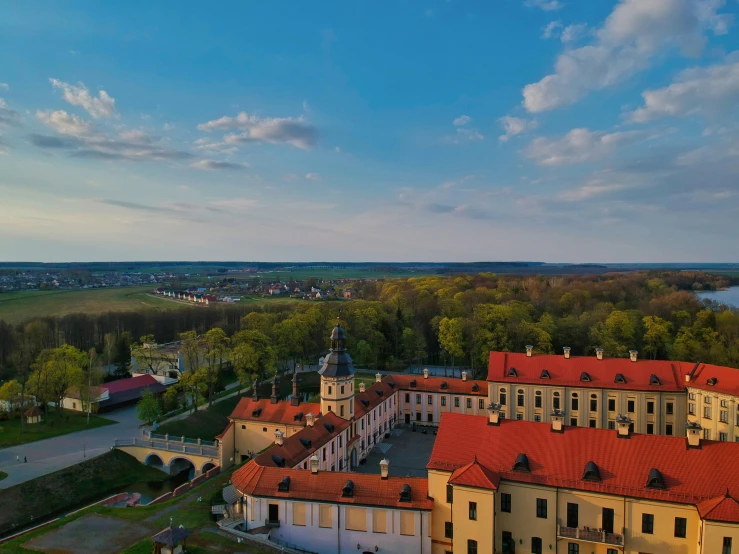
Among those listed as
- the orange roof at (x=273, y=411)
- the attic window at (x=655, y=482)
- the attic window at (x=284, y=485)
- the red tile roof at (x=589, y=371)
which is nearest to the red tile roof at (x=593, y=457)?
the attic window at (x=655, y=482)

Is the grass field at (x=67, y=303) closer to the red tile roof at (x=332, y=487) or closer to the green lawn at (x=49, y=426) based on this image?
the green lawn at (x=49, y=426)

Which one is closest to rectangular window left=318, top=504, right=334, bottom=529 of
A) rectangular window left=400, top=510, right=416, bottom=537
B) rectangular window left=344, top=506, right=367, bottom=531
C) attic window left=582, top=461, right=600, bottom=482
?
rectangular window left=344, top=506, right=367, bottom=531

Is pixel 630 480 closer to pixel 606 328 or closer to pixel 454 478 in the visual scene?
pixel 454 478

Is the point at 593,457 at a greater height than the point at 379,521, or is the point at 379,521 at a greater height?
the point at 593,457

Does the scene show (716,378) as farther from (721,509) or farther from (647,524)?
(647,524)

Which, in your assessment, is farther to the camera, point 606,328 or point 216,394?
point 606,328

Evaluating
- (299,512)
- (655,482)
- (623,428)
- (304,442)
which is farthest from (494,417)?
(304,442)

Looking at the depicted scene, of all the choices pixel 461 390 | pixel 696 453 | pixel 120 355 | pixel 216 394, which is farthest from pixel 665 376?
pixel 120 355

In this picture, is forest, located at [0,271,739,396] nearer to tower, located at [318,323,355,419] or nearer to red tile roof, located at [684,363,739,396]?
red tile roof, located at [684,363,739,396]
